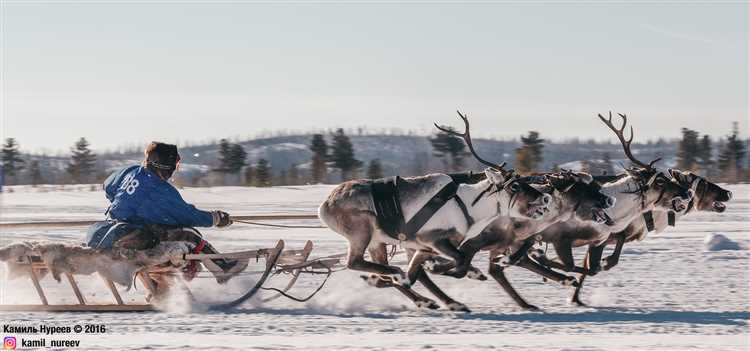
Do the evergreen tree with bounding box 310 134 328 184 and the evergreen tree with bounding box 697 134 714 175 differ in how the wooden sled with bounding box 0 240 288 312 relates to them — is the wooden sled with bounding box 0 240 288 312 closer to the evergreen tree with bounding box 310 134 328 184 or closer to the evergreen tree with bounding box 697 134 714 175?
the evergreen tree with bounding box 310 134 328 184

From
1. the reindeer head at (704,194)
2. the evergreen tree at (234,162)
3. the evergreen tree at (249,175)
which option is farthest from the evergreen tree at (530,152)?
the reindeer head at (704,194)

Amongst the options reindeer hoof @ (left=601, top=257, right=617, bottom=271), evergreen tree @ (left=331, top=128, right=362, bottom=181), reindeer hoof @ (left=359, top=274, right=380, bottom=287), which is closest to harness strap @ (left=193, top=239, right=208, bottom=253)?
reindeer hoof @ (left=359, top=274, right=380, bottom=287)

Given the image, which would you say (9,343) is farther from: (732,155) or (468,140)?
(732,155)

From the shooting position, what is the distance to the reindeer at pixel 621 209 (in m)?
12.3

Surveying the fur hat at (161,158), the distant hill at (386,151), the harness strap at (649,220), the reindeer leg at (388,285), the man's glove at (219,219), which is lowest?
the distant hill at (386,151)

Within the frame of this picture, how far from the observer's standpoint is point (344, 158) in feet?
147

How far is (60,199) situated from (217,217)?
24496 mm

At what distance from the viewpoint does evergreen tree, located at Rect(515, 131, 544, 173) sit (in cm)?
3381

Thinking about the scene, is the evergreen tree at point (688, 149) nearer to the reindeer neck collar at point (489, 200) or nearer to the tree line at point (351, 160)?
the tree line at point (351, 160)

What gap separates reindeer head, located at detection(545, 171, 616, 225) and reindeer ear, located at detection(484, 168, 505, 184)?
711 mm

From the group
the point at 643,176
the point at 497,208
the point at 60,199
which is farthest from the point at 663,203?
the point at 60,199

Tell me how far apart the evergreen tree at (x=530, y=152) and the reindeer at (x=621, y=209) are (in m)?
19.7

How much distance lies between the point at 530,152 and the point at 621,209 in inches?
989

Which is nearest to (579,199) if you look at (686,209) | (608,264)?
(608,264)
